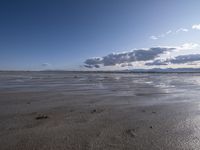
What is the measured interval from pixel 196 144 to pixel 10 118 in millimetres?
6015

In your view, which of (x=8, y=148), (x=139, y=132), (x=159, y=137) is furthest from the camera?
(x=139, y=132)

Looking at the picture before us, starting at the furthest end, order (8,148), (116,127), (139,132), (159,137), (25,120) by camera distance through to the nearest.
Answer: (25,120) → (116,127) → (139,132) → (159,137) → (8,148)

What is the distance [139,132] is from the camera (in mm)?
5047

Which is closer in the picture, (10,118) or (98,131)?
(98,131)

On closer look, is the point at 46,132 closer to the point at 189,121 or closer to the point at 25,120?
the point at 25,120

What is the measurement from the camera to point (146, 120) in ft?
20.6

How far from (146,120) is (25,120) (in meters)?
4.33

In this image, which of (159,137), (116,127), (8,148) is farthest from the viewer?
(116,127)

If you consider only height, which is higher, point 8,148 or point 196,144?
point 8,148

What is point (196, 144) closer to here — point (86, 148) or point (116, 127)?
point (116, 127)

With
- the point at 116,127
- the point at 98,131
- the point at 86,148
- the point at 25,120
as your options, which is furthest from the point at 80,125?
the point at 25,120

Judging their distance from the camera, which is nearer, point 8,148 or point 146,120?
point 8,148

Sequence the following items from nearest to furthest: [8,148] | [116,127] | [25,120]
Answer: [8,148]
[116,127]
[25,120]

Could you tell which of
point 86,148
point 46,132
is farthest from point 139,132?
point 46,132
